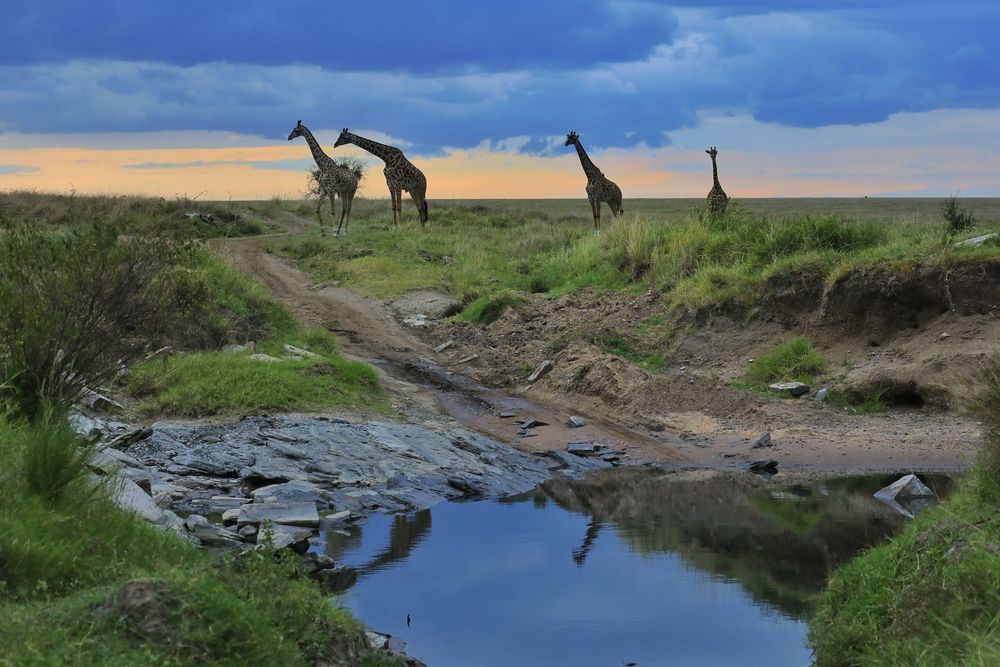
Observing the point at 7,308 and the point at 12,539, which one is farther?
the point at 7,308

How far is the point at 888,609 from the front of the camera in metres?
7.20

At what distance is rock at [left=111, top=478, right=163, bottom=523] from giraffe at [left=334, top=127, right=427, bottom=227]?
24874 mm

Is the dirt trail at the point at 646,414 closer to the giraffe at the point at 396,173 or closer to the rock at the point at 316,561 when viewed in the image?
the rock at the point at 316,561

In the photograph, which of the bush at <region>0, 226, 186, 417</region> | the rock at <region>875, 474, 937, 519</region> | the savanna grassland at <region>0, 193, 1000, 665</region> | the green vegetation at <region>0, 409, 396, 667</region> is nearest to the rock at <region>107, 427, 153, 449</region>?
the savanna grassland at <region>0, 193, 1000, 665</region>

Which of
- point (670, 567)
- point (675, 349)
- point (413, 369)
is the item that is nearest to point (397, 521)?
point (670, 567)

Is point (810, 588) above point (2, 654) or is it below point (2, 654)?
below

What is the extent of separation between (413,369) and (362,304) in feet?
17.4

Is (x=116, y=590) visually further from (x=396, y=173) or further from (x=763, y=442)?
(x=396, y=173)

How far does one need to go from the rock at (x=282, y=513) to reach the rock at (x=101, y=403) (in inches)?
141

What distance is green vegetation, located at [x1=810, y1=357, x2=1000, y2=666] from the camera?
623cm

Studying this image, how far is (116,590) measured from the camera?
5.47 metres

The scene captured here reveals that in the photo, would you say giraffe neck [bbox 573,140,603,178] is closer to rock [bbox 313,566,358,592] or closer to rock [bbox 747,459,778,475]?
rock [bbox 747,459,778,475]

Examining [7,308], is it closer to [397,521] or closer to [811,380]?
[397,521]

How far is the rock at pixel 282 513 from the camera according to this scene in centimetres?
991
